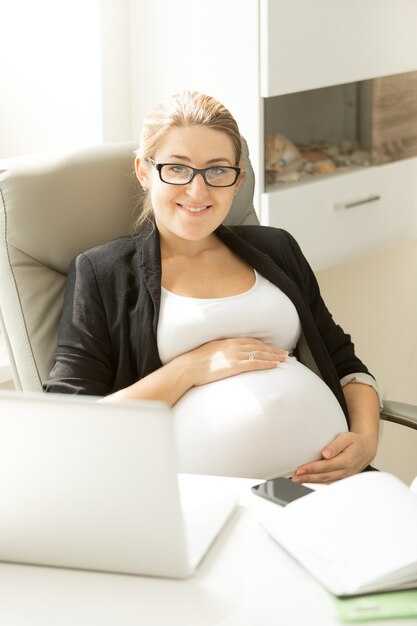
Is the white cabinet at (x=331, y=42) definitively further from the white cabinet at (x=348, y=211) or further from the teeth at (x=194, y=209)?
the teeth at (x=194, y=209)

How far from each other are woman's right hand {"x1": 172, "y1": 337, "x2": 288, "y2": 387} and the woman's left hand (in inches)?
7.1

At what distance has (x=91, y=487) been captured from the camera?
996 millimetres

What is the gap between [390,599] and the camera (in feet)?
3.24

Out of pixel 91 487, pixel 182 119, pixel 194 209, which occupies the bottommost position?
pixel 91 487

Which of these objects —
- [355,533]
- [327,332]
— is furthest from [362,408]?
[355,533]

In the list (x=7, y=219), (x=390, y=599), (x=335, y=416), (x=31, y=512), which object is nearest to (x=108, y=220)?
(x=7, y=219)

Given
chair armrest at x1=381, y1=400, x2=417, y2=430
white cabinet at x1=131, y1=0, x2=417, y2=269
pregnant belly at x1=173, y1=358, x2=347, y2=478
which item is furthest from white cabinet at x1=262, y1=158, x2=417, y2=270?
pregnant belly at x1=173, y1=358, x2=347, y2=478

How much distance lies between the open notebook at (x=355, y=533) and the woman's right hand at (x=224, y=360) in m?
0.54

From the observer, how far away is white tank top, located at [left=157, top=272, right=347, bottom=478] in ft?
5.49

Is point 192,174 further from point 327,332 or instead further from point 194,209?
point 327,332

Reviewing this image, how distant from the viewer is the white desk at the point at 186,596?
98 cm

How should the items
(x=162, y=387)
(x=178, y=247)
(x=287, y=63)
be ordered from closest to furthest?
1. (x=162, y=387)
2. (x=178, y=247)
3. (x=287, y=63)

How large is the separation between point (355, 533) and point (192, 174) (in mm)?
879

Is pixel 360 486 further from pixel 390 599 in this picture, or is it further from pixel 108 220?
pixel 108 220
